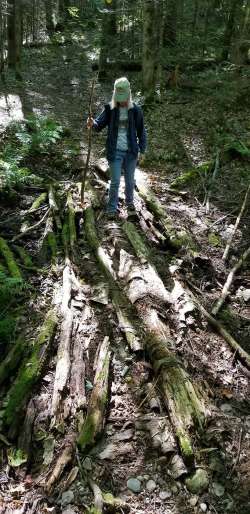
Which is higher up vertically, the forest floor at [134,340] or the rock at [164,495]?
the forest floor at [134,340]

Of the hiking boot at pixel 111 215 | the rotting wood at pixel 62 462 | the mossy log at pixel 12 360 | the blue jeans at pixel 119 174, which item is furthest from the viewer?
the hiking boot at pixel 111 215

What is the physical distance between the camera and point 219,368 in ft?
15.7

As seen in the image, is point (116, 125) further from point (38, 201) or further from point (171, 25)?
point (171, 25)

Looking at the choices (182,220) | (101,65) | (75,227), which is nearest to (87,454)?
(75,227)

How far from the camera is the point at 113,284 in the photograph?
5824 millimetres

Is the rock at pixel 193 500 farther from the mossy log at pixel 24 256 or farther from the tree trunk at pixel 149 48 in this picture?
the tree trunk at pixel 149 48

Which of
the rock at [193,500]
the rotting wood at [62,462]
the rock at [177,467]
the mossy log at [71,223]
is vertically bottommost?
the rock at [193,500]

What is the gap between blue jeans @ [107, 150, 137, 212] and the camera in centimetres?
737

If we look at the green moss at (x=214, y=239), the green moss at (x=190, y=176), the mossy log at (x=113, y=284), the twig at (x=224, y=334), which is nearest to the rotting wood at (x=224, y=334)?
the twig at (x=224, y=334)

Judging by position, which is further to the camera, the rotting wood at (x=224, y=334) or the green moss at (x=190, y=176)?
the green moss at (x=190, y=176)

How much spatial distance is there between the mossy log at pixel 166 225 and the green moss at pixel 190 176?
1.26 metres

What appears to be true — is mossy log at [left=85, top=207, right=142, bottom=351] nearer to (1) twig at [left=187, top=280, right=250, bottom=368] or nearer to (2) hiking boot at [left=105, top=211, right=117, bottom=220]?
(2) hiking boot at [left=105, top=211, right=117, bottom=220]

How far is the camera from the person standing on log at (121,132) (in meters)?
6.98

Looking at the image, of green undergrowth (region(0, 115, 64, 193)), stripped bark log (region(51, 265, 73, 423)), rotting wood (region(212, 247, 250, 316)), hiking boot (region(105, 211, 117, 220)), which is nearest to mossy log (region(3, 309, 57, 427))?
stripped bark log (region(51, 265, 73, 423))
